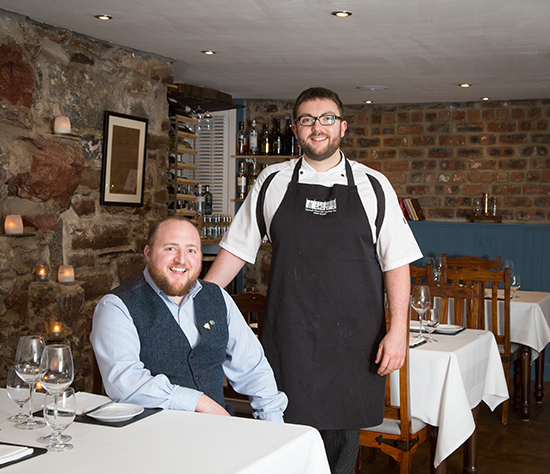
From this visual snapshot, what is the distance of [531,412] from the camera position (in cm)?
461

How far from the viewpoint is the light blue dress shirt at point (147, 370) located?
1.79 metres

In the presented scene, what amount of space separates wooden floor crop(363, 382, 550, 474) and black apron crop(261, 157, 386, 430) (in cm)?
127

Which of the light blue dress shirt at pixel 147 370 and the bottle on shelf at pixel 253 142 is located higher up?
the bottle on shelf at pixel 253 142

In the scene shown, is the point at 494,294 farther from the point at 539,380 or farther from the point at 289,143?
the point at 289,143

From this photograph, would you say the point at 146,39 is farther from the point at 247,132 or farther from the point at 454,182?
the point at 454,182

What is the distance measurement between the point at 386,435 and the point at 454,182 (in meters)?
4.36

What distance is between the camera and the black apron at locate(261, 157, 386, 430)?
2.35m

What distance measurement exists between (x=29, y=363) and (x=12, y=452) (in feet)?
1.10

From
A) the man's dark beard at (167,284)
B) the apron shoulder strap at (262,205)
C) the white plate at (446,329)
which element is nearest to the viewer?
the man's dark beard at (167,284)

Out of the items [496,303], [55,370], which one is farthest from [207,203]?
[55,370]

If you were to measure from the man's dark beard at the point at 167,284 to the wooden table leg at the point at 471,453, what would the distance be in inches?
74.2

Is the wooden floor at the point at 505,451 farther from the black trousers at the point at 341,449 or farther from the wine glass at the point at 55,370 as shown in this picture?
the wine glass at the point at 55,370

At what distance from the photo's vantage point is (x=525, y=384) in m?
4.41

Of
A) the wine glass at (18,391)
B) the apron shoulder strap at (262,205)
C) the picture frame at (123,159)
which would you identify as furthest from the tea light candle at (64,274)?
the wine glass at (18,391)
